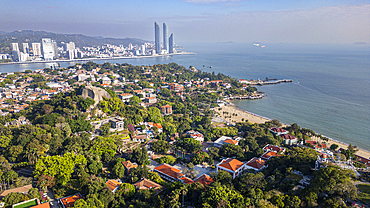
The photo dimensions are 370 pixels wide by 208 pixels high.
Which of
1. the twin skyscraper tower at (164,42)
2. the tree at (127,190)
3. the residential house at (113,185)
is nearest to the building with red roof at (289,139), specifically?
the tree at (127,190)

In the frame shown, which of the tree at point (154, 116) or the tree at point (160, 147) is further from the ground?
the tree at point (154, 116)

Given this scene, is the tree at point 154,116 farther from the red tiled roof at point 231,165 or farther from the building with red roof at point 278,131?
the red tiled roof at point 231,165

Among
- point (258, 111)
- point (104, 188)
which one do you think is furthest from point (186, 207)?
point (258, 111)

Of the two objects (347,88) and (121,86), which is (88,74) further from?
(347,88)

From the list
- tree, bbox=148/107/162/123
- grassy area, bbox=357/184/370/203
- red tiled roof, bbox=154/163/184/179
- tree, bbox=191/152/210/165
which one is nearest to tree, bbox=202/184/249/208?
red tiled roof, bbox=154/163/184/179

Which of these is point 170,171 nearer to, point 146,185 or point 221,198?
point 146,185

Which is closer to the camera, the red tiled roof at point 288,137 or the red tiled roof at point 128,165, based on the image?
the red tiled roof at point 128,165
